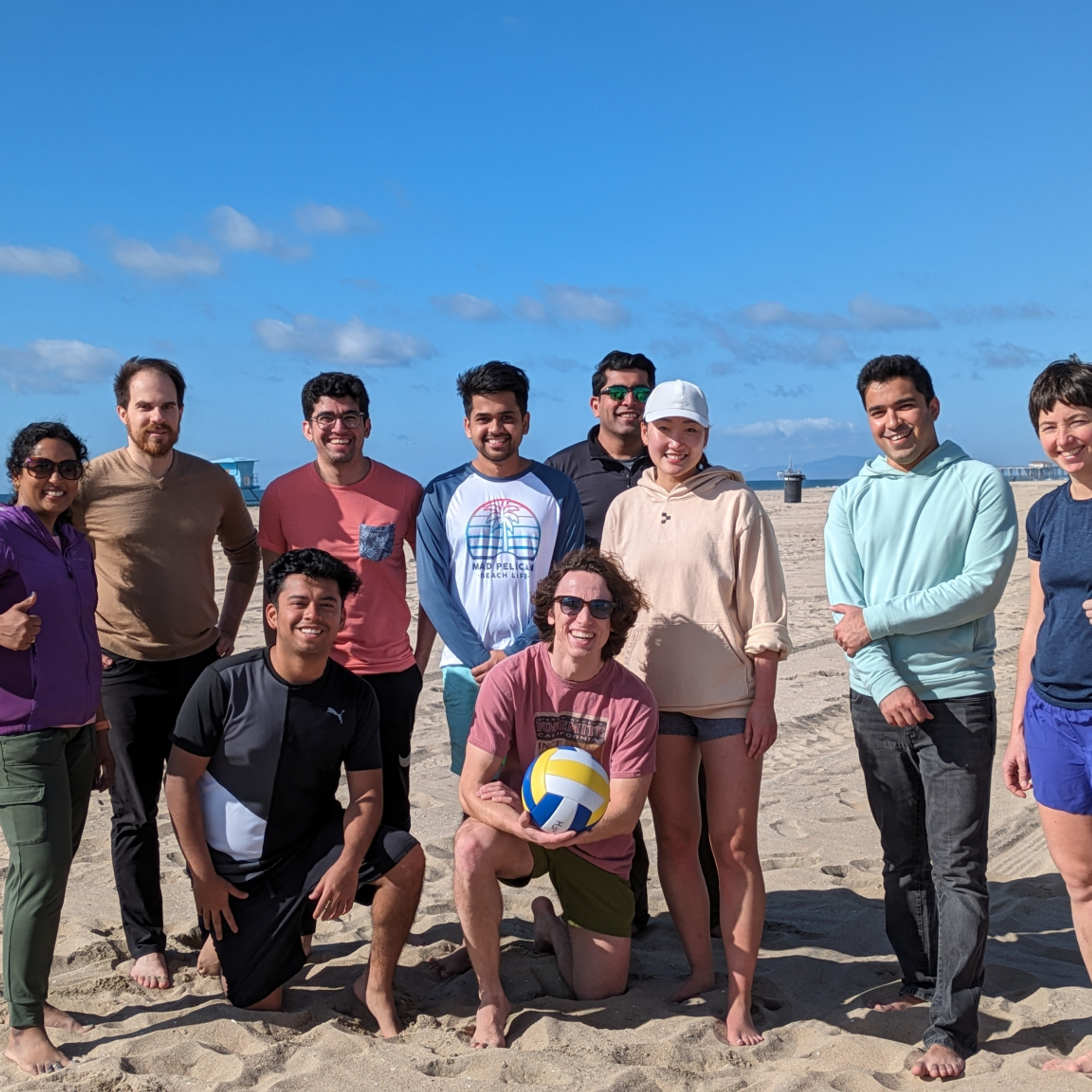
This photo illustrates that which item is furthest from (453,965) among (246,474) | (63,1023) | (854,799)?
(246,474)

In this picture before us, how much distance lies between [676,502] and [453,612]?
104 cm

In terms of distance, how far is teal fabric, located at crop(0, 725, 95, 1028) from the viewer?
3.43 meters

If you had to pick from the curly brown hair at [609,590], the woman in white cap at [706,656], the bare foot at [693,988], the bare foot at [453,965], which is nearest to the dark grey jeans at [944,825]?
the woman in white cap at [706,656]

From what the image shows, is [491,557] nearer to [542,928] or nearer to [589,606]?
[589,606]

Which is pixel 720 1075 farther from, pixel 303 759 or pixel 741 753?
pixel 303 759

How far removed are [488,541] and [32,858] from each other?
1.99 meters

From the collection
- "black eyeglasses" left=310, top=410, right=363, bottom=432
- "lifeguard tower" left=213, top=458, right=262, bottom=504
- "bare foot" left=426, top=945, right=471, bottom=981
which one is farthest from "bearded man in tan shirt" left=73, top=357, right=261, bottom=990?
"lifeguard tower" left=213, top=458, right=262, bottom=504

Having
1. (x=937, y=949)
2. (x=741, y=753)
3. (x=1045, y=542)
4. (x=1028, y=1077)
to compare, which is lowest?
(x=1028, y=1077)

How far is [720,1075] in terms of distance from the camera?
3379 mm

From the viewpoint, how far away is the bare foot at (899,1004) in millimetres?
3910

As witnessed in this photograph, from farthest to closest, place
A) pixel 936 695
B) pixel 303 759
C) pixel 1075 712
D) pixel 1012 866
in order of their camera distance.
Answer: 1. pixel 1012 866
2. pixel 303 759
3. pixel 936 695
4. pixel 1075 712

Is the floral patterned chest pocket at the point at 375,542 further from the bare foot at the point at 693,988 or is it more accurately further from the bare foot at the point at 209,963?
the bare foot at the point at 693,988

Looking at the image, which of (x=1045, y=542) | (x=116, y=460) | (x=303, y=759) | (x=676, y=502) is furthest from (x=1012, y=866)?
(x=116, y=460)

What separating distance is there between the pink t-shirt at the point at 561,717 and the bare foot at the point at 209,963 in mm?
1401
